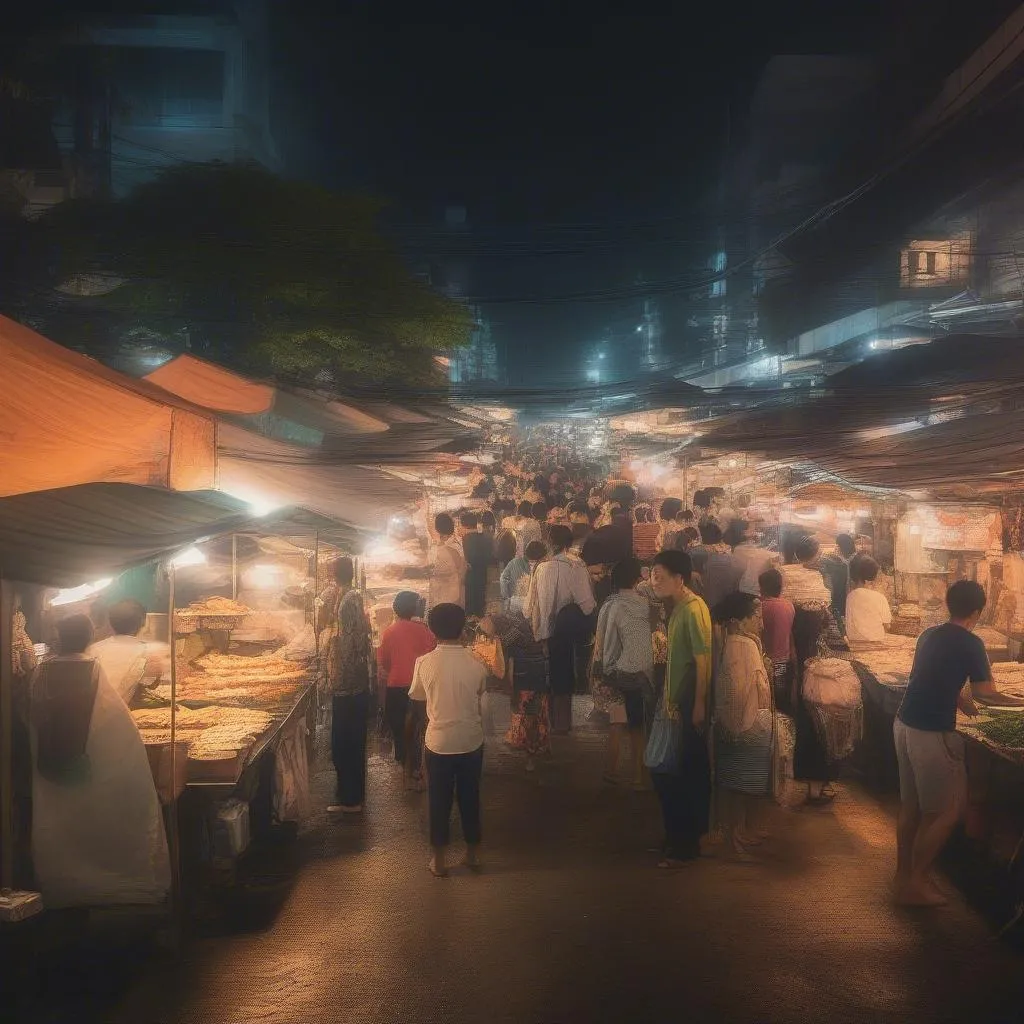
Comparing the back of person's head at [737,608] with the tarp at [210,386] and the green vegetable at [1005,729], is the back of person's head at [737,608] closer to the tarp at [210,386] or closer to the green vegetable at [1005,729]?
the green vegetable at [1005,729]

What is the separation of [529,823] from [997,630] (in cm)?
548

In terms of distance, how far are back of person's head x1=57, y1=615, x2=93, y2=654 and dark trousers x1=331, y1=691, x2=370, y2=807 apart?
2.97m

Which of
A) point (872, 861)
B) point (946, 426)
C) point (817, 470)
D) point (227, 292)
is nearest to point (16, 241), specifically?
point (227, 292)

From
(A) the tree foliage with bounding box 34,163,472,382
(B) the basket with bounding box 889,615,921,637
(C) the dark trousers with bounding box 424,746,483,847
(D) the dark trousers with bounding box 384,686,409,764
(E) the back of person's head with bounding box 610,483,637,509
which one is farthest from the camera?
(E) the back of person's head with bounding box 610,483,637,509

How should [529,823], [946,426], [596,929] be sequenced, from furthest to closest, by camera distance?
[946,426]
[529,823]
[596,929]

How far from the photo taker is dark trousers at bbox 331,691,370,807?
27.3 ft

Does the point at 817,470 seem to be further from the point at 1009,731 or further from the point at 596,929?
the point at 596,929

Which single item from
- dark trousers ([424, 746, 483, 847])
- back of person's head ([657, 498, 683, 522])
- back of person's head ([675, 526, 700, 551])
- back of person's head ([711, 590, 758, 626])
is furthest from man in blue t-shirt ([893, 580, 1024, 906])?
back of person's head ([657, 498, 683, 522])

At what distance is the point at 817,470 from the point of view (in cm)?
1069

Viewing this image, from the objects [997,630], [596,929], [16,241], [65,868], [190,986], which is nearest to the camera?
[190,986]

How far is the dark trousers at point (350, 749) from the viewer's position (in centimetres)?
831

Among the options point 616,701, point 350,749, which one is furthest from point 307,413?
point 616,701

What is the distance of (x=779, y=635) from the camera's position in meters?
8.57

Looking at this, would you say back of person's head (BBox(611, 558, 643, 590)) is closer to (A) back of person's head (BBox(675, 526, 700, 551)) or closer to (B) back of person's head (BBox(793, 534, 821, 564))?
(B) back of person's head (BBox(793, 534, 821, 564))
